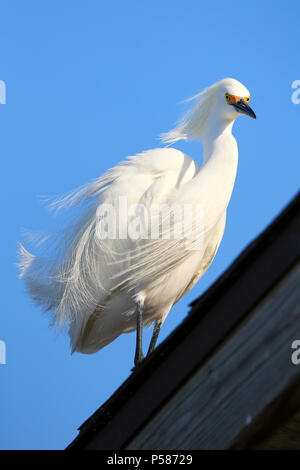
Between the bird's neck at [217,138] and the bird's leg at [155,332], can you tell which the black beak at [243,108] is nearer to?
the bird's neck at [217,138]

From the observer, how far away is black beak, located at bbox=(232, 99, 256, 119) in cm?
396

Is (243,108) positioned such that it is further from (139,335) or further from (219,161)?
(139,335)

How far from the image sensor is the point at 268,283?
997mm

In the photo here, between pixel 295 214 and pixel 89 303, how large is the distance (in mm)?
2898

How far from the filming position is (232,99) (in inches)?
160

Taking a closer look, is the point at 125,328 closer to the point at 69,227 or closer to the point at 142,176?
the point at 69,227

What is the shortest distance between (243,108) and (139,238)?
3.72ft

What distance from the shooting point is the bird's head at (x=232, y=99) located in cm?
400

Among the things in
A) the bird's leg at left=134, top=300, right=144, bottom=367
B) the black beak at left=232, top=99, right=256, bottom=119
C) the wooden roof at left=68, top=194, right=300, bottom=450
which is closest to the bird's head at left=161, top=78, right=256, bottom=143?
the black beak at left=232, top=99, right=256, bottom=119

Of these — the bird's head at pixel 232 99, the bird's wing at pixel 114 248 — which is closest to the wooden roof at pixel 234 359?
the bird's wing at pixel 114 248

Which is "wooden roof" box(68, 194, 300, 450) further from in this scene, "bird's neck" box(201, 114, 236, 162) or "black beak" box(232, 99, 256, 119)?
"black beak" box(232, 99, 256, 119)

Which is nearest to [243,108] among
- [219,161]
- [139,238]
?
[219,161]
